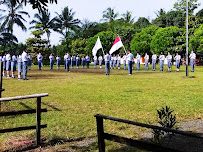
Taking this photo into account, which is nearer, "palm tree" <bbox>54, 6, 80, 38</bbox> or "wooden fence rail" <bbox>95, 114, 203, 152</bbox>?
"wooden fence rail" <bbox>95, 114, 203, 152</bbox>

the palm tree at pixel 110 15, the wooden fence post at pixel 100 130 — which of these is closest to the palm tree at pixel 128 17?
the palm tree at pixel 110 15

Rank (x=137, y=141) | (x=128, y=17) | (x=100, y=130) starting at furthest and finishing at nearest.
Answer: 1. (x=128, y=17)
2. (x=100, y=130)
3. (x=137, y=141)

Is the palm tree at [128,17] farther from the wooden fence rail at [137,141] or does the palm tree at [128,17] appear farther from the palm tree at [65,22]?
the wooden fence rail at [137,141]

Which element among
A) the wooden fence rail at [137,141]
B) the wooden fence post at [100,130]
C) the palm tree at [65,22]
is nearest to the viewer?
the wooden fence rail at [137,141]

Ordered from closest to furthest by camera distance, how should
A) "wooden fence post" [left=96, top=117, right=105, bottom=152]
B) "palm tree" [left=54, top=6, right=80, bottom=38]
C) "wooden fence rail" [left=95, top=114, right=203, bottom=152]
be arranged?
"wooden fence rail" [left=95, top=114, right=203, bottom=152] → "wooden fence post" [left=96, top=117, right=105, bottom=152] → "palm tree" [left=54, top=6, right=80, bottom=38]

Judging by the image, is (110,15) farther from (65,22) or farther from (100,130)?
(100,130)

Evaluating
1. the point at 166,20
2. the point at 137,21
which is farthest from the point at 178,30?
the point at 137,21

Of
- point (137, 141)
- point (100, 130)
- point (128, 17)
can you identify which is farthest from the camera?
point (128, 17)

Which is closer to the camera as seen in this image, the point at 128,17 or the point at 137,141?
→ the point at 137,141

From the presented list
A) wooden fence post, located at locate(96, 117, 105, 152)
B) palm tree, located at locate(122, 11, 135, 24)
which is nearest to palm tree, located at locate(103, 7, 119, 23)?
palm tree, located at locate(122, 11, 135, 24)

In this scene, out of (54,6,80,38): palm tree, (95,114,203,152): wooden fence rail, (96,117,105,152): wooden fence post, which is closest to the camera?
(95,114,203,152): wooden fence rail

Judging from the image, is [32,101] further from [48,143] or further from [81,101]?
[48,143]

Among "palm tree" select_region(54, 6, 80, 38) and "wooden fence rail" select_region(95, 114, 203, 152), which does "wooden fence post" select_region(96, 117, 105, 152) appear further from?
"palm tree" select_region(54, 6, 80, 38)

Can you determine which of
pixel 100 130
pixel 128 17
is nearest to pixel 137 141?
pixel 100 130
